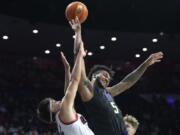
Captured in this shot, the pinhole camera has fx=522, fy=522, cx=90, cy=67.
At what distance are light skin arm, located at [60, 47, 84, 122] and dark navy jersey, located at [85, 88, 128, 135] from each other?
0.32m

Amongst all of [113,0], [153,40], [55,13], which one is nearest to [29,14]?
[55,13]

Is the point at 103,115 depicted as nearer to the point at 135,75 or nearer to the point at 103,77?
the point at 103,77

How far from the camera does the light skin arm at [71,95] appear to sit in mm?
4797

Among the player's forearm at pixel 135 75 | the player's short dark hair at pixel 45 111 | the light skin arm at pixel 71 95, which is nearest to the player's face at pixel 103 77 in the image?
the light skin arm at pixel 71 95

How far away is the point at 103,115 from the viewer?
5137mm

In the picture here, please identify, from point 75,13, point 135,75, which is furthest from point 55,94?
point 75,13

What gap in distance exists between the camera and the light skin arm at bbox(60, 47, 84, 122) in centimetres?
480

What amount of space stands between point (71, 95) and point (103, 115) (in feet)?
1.66

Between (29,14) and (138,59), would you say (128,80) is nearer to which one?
(29,14)

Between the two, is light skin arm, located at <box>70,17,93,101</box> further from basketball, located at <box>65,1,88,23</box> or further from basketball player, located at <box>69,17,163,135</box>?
basketball, located at <box>65,1,88,23</box>

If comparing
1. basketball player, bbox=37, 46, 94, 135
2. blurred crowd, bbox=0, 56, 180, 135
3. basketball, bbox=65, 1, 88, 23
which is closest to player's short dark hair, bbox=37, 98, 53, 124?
basketball player, bbox=37, 46, 94, 135

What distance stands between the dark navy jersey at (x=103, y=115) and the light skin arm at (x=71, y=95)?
12.4 inches

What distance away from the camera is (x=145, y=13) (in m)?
19.2

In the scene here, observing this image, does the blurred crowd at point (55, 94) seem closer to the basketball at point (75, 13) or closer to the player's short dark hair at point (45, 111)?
the basketball at point (75, 13)
